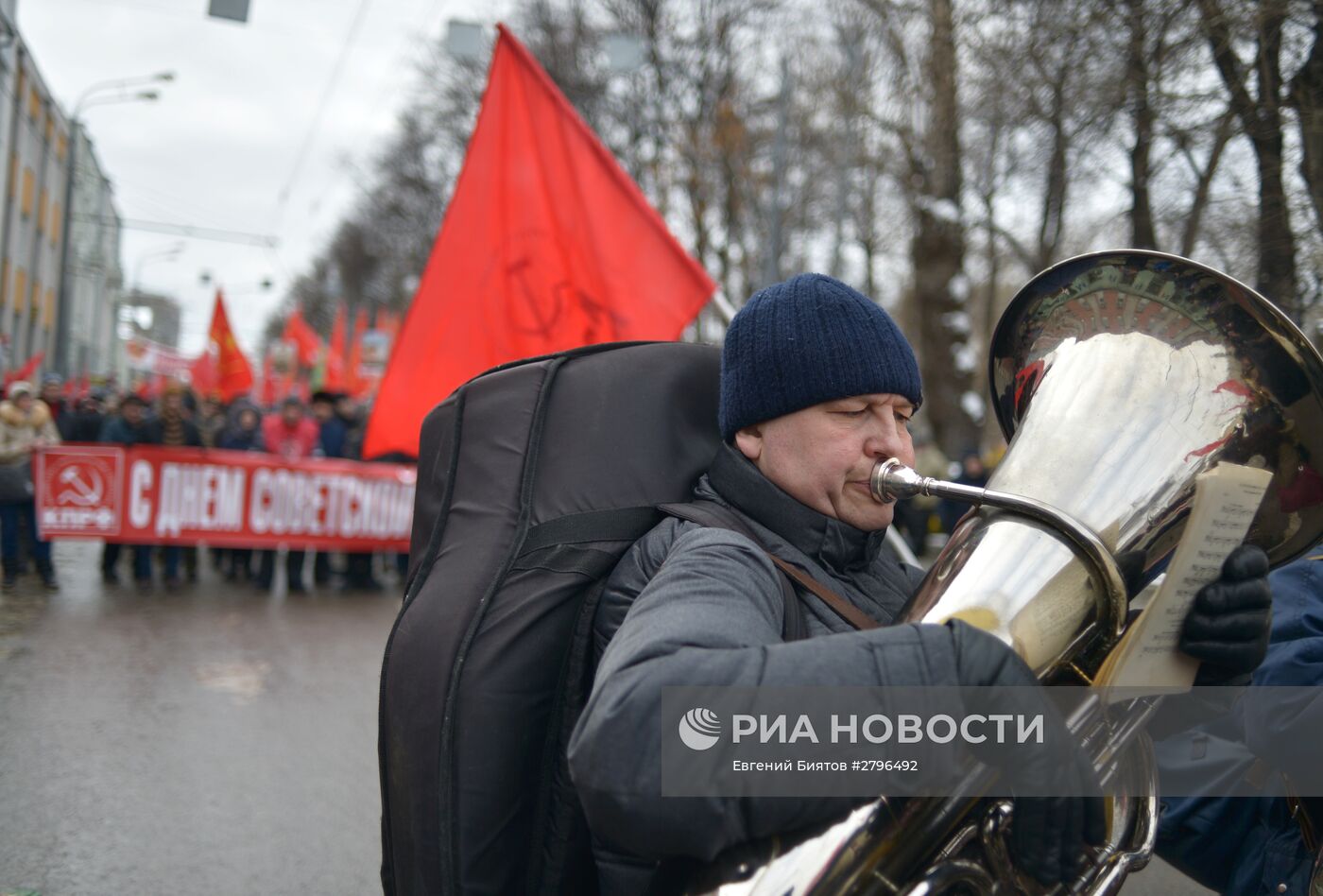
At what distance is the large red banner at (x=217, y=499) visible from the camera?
914 centimetres

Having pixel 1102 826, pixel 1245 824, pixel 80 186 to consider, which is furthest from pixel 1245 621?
pixel 80 186

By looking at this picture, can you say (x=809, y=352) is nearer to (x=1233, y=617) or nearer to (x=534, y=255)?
(x=1233, y=617)

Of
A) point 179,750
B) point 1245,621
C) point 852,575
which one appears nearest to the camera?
point 1245,621

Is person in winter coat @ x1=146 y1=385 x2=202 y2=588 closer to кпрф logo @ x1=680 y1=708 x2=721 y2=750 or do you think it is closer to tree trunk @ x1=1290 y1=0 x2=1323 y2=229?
tree trunk @ x1=1290 y1=0 x2=1323 y2=229

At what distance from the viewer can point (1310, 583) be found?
2.14m

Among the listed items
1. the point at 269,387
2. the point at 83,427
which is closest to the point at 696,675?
the point at 83,427

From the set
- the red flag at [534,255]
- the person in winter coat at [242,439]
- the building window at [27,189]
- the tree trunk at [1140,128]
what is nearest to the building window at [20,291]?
the building window at [27,189]

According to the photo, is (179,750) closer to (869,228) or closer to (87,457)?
(87,457)

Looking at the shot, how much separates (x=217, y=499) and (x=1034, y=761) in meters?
9.25

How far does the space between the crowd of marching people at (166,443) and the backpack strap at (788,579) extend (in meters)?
8.71

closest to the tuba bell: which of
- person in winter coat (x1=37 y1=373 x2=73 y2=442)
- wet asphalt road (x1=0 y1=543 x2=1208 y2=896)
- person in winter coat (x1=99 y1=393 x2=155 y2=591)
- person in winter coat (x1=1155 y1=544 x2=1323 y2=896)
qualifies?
→ person in winter coat (x1=1155 y1=544 x2=1323 y2=896)

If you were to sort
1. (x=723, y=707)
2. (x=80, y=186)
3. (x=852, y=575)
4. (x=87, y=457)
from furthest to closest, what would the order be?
(x=80, y=186), (x=87, y=457), (x=852, y=575), (x=723, y=707)

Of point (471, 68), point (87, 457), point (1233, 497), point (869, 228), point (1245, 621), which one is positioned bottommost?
point (87, 457)

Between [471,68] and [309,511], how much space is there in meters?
14.5
